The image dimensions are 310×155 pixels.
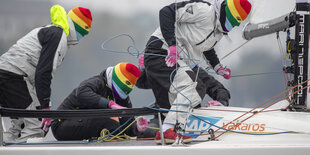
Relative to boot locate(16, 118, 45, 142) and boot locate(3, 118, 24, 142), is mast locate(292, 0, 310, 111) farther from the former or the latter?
boot locate(3, 118, 24, 142)

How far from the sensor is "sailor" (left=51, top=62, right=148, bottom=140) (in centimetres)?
177

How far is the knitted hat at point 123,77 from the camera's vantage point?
1.87m

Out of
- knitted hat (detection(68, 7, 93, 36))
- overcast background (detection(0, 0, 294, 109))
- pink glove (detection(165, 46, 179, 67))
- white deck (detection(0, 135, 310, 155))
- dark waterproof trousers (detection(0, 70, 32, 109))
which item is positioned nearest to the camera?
white deck (detection(0, 135, 310, 155))

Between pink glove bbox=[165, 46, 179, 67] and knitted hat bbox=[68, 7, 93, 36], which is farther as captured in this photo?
knitted hat bbox=[68, 7, 93, 36]

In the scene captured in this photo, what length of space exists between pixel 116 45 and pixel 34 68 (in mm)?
846

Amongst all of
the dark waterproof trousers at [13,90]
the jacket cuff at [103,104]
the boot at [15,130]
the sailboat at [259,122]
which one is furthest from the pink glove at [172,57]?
the boot at [15,130]

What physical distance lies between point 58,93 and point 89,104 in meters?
0.90

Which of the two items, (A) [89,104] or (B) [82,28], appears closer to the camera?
(A) [89,104]

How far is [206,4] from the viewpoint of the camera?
1.74m

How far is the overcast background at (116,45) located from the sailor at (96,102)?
501 mm

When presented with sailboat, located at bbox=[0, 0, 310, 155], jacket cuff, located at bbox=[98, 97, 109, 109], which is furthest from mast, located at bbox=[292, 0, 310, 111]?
jacket cuff, located at bbox=[98, 97, 109, 109]

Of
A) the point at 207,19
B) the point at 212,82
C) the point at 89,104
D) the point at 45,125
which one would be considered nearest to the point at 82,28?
the point at 89,104

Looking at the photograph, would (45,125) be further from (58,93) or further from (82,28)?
(58,93)

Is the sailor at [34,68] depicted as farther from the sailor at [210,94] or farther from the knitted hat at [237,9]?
the knitted hat at [237,9]
